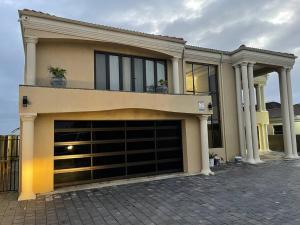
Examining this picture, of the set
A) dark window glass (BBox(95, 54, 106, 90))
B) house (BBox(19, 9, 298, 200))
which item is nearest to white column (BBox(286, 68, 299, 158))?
house (BBox(19, 9, 298, 200))

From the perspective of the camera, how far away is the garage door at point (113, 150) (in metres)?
8.75

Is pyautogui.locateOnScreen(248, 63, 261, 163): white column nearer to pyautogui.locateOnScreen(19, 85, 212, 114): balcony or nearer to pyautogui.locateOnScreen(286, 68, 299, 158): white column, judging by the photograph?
pyautogui.locateOnScreen(286, 68, 299, 158): white column

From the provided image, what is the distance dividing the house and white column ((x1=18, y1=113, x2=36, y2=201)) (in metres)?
0.03

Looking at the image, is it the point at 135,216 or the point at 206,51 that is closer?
the point at 135,216

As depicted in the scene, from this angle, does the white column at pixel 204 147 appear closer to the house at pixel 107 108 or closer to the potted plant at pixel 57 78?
the house at pixel 107 108

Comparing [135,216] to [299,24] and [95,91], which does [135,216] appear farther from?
[299,24]

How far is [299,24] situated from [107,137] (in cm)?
1661

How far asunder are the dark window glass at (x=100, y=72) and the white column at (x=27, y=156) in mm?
3374

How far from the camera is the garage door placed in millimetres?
8750

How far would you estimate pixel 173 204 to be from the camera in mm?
6605

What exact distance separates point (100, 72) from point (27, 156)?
4554 millimetres

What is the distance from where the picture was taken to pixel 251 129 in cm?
1389

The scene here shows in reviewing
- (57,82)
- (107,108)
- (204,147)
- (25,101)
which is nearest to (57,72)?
(57,82)

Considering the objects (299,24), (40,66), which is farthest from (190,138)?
(299,24)
